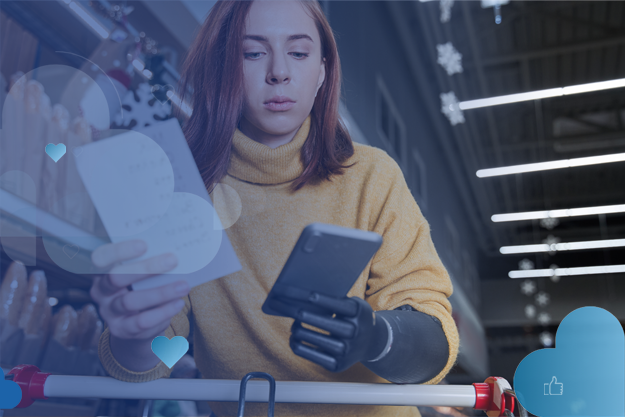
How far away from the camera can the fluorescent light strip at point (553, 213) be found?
1.48m

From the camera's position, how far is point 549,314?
1328 mm

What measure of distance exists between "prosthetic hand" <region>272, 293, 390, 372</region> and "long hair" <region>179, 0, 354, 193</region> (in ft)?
1.53

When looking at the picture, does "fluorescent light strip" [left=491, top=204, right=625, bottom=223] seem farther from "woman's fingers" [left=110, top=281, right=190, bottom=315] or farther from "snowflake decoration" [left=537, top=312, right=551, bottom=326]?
"woman's fingers" [left=110, top=281, right=190, bottom=315]

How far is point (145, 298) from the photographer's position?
87 cm

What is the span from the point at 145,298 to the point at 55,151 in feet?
1.56

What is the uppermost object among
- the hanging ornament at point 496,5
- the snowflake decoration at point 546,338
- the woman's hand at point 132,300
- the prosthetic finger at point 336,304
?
the hanging ornament at point 496,5

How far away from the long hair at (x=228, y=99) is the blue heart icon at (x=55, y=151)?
29 cm

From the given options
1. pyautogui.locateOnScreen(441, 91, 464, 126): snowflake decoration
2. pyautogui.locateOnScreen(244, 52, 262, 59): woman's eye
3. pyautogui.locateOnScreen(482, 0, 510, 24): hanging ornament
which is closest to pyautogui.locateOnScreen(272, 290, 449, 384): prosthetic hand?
pyautogui.locateOnScreen(244, 52, 262, 59): woman's eye

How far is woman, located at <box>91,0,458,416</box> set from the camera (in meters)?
0.92

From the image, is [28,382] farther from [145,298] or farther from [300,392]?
[300,392]

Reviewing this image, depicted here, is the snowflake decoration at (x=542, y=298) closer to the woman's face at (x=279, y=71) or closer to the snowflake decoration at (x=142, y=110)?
the woman's face at (x=279, y=71)

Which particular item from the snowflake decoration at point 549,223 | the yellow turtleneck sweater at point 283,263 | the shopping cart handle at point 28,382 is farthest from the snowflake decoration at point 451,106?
the shopping cart handle at point 28,382

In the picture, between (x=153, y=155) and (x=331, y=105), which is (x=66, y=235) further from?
(x=331, y=105)

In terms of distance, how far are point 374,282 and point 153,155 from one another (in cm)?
58
